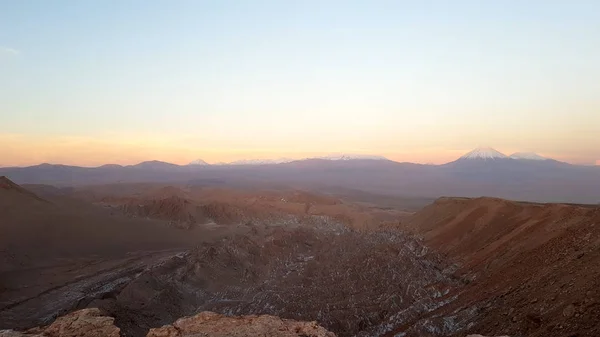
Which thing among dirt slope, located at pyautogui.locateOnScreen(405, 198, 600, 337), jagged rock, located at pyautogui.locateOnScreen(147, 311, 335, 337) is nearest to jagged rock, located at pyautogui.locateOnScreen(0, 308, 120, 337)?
jagged rock, located at pyautogui.locateOnScreen(147, 311, 335, 337)

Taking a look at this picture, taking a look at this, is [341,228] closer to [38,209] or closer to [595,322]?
[38,209]

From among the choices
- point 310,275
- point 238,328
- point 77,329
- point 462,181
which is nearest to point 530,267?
point 310,275

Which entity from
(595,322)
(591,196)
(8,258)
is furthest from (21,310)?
(591,196)

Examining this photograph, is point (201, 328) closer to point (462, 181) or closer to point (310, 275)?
point (310, 275)

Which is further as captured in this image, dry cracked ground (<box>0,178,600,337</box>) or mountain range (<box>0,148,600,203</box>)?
mountain range (<box>0,148,600,203</box>)

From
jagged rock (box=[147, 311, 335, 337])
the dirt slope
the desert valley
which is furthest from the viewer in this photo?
the desert valley

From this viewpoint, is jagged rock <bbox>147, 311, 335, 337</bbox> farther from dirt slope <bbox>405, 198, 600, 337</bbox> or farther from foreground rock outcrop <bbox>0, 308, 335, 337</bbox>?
dirt slope <bbox>405, 198, 600, 337</bbox>
